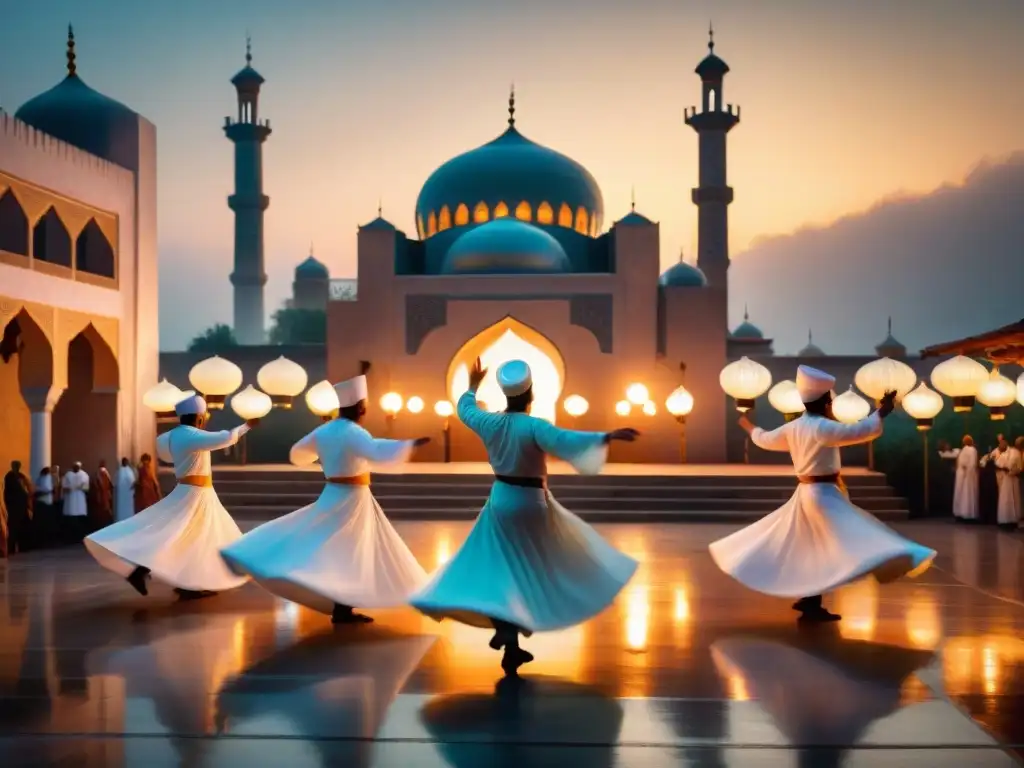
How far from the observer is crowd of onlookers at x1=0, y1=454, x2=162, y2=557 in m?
13.0

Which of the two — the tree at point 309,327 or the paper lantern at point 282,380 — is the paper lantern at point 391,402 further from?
the tree at point 309,327

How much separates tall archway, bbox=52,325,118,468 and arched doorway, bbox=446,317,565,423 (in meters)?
7.42

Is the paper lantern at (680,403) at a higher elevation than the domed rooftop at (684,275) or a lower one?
lower

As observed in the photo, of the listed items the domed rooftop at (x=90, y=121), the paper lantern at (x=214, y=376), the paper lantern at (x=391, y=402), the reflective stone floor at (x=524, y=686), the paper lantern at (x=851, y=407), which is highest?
the domed rooftop at (x=90, y=121)

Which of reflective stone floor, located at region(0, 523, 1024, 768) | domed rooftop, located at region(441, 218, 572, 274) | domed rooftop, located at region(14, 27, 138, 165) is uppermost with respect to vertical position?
domed rooftop, located at region(14, 27, 138, 165)

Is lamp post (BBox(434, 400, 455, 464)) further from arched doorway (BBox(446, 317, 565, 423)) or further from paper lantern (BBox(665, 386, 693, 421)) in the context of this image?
paper lantern (BBox(665, 386, 693, 421))

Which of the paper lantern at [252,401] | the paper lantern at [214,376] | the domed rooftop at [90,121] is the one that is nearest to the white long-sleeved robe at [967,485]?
the paper lantern at [252,401]

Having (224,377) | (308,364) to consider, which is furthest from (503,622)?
(308,364)

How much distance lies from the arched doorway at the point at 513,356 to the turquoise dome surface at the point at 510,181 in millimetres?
4282

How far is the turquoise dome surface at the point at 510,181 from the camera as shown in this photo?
27.1m

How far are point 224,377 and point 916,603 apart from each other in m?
8.41

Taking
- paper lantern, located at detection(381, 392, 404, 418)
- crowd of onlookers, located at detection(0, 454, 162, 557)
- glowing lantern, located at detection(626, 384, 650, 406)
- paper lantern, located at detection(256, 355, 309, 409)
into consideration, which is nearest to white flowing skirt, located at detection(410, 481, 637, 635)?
crowd of onlookers, located at detection(0, 454, 162, 557)

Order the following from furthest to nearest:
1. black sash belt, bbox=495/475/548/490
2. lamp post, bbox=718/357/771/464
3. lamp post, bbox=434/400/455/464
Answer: lamp post, bbox=434/400/455/464 < lamp post, bbox=718/357/771/464 < black sash belt, bbox=495/475/548/490

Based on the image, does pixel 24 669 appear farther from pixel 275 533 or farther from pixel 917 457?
pixel 917 457
